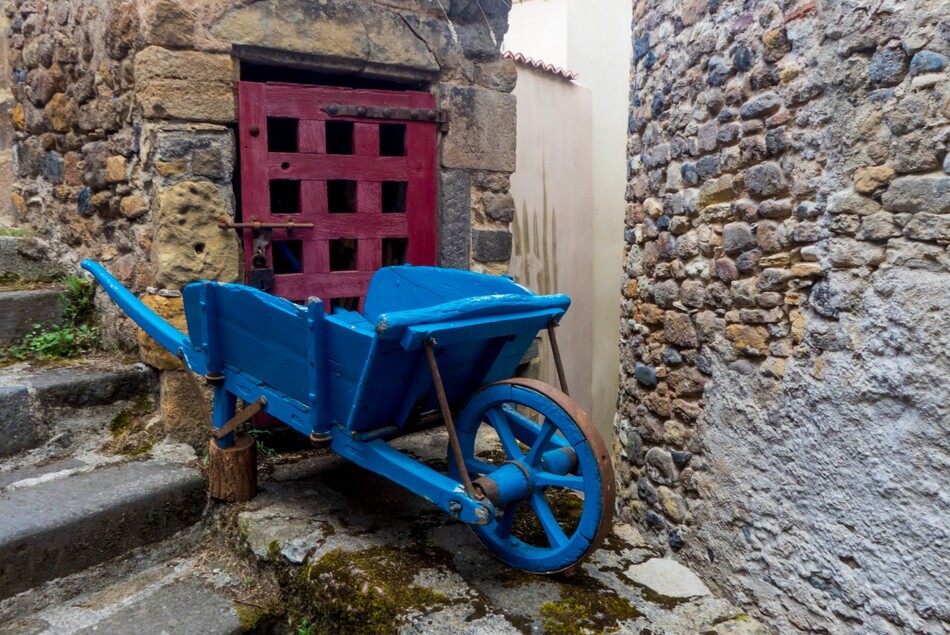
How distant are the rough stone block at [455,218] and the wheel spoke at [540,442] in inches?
68.9

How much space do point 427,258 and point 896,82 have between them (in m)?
2.25

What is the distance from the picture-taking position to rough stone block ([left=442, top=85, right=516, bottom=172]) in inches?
148

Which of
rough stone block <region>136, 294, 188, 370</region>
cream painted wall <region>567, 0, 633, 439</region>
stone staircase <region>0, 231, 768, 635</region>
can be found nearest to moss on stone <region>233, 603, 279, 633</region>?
stone staircase <region>0, 231, 768, 635</region>

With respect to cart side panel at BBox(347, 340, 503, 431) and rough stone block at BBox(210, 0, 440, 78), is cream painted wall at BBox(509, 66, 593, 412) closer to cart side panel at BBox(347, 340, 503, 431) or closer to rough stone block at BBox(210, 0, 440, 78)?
rough stone block at BBox(210, 0, 440, 78)

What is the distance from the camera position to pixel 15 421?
2949mm

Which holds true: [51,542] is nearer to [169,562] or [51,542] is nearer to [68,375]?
[169,562]

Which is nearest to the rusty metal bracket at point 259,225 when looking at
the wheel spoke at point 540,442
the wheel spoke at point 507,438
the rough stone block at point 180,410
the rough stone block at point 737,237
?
the rough stone block at point 180,410

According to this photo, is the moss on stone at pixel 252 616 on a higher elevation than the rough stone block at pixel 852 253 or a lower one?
lower

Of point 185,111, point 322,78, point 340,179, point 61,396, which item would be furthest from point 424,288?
point 322,78

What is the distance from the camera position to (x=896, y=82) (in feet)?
7.61

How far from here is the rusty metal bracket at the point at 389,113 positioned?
342cm

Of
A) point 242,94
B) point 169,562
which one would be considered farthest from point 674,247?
point 169,562

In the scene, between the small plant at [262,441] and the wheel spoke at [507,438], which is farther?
the small plant at [262,441]

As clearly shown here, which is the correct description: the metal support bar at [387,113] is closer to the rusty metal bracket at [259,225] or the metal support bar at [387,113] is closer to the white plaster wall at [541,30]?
the rusty metal bracket at [259,225]
